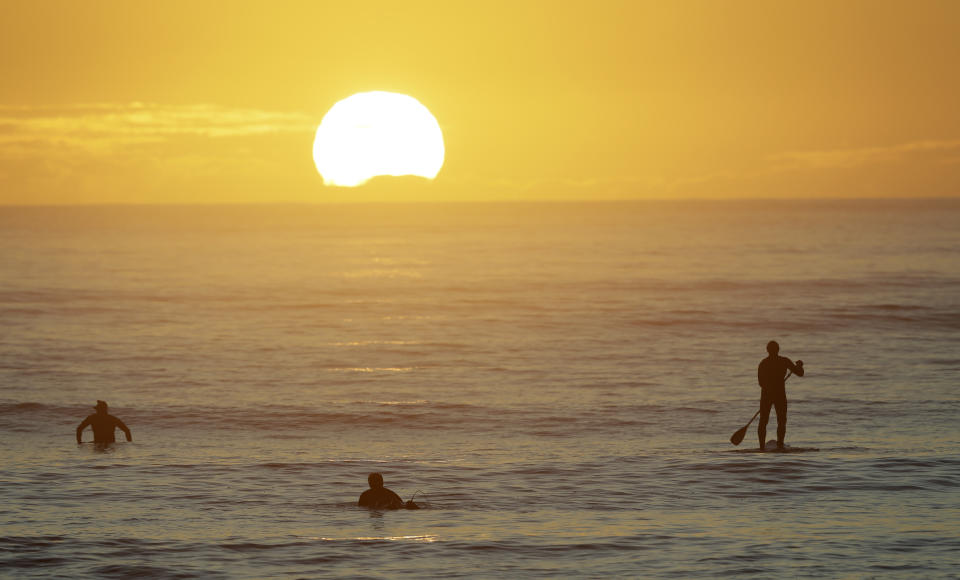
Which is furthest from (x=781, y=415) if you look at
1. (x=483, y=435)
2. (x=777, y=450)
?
(x=483, y=435)

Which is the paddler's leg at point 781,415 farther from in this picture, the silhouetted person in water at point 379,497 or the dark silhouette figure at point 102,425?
the dark silhouette figure at point 102,425

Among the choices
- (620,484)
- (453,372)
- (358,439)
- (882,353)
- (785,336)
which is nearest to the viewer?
(620,484)

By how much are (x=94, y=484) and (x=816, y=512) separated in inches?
511

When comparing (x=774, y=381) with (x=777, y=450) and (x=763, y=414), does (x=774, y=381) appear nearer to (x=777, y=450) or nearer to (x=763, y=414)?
(x=763, y=414)

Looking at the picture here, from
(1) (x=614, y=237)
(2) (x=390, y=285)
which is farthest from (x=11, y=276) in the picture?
(1) (x=614, y=237)

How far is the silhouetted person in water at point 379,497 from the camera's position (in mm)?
17938

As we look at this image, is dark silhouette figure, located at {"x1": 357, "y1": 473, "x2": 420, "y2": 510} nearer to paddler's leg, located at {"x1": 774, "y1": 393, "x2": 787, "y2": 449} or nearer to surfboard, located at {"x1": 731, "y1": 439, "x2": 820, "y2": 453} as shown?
surfboard, located at {"x1": 731, "y1": 439, "x2": 820, "y2": 453}

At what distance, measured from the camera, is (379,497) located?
17984mm

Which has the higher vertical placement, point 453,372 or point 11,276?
point 11,276

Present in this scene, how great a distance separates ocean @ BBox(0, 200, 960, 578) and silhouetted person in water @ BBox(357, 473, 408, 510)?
18 cm

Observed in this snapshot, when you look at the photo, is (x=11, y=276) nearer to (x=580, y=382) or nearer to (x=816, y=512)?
(x=580, y=382)

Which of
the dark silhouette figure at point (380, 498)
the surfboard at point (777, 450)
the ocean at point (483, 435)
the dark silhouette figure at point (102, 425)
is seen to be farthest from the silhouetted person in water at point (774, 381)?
the dark silhouette figure at point (102, 425)

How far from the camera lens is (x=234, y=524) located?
17.3 metres

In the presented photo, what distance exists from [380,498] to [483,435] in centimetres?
857
